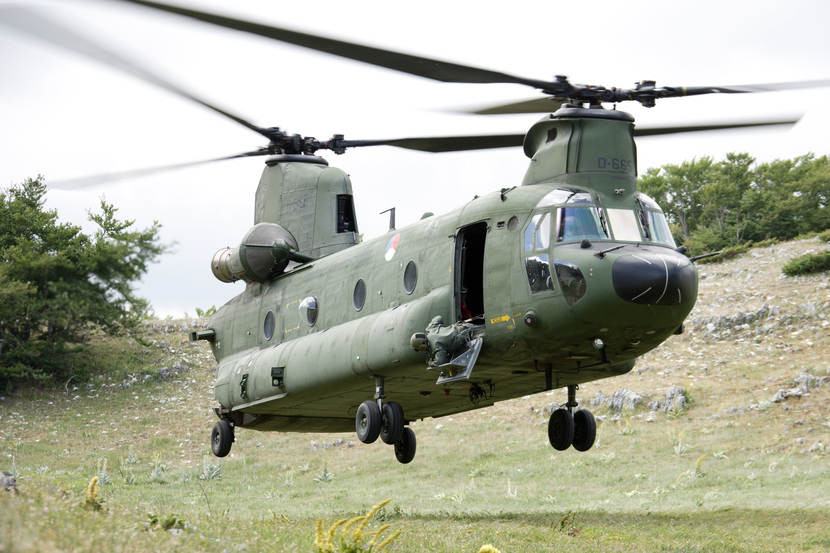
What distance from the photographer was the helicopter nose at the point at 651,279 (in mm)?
12516

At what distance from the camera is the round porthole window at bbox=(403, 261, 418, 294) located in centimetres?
1550

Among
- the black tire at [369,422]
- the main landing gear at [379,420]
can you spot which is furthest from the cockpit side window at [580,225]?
the black tire at [369,422]

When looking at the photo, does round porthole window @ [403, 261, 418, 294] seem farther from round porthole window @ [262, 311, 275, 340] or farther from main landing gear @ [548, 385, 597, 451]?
round porthole window @ [262, 311, 275, 340]

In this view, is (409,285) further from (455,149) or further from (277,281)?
(277,281)

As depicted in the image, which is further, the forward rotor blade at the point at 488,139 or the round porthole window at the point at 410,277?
the round porthole window at the point at 410,277

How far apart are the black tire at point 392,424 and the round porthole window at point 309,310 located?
3.17 meters

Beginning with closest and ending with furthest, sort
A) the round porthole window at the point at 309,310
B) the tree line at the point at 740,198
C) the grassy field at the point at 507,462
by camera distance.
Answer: the grassy field at the point at 507,462 → the round porthole window at the point at 309,310 → the tree line at the point at 740,198

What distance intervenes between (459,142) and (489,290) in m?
4.25

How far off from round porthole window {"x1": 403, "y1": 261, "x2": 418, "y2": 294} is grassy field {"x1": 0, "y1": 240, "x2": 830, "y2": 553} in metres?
3.96

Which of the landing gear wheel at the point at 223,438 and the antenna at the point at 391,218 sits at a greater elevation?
the antenna at the point at 391,218

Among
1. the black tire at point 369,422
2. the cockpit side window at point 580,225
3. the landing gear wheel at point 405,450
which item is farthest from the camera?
the landing gear wheel at point 405,450

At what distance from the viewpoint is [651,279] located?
12.5 m

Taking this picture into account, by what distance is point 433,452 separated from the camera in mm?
32656

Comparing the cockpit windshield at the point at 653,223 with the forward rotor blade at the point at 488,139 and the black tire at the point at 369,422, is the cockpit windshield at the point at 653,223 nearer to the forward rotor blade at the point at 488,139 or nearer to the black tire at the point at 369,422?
the forward rotor blade at the point at 488,139
